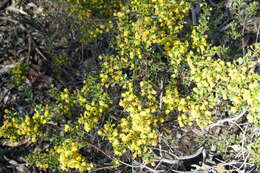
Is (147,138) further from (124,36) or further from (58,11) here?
(58,11)

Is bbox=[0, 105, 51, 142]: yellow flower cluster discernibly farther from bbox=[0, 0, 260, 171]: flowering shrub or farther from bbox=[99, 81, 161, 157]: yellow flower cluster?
bbox=[99, 81, 161, 157]: yellow flower cluster

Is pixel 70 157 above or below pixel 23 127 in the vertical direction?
below

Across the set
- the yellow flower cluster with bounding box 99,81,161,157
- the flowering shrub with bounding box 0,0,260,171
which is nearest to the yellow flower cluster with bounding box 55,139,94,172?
the flowering shrub with bounding box 0,0,260,171

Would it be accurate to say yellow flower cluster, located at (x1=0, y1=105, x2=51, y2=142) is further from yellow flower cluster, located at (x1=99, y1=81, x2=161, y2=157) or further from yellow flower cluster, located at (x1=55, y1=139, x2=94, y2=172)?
yellow flower cluster, located at (x1=99, y1=81, x2=161, y2=157)

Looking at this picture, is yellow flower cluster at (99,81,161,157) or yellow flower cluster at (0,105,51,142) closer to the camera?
yellow flower cluster at (99,81,161,157)

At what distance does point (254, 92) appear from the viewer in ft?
7.01

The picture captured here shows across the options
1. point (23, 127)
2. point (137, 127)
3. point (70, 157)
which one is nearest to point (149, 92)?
point (137, 127)

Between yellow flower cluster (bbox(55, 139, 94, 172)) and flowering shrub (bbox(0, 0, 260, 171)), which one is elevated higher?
flowering shrub (bbox(0, 0, 260, 171))

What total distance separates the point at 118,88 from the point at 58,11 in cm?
230

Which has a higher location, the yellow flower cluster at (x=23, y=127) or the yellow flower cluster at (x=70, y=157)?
the yellow flower cluster at (x=23, y=127)

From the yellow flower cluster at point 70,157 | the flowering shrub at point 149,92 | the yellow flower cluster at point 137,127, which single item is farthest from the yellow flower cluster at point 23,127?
the yellow flower cluster at point 137,127

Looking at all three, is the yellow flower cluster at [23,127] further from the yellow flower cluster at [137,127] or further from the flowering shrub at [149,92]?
the yellow flower cluster at [137,127]

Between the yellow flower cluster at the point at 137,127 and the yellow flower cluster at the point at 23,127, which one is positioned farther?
the yellow flower cluster at the point at 23,127

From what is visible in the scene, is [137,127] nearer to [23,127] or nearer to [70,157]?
[70,157]
